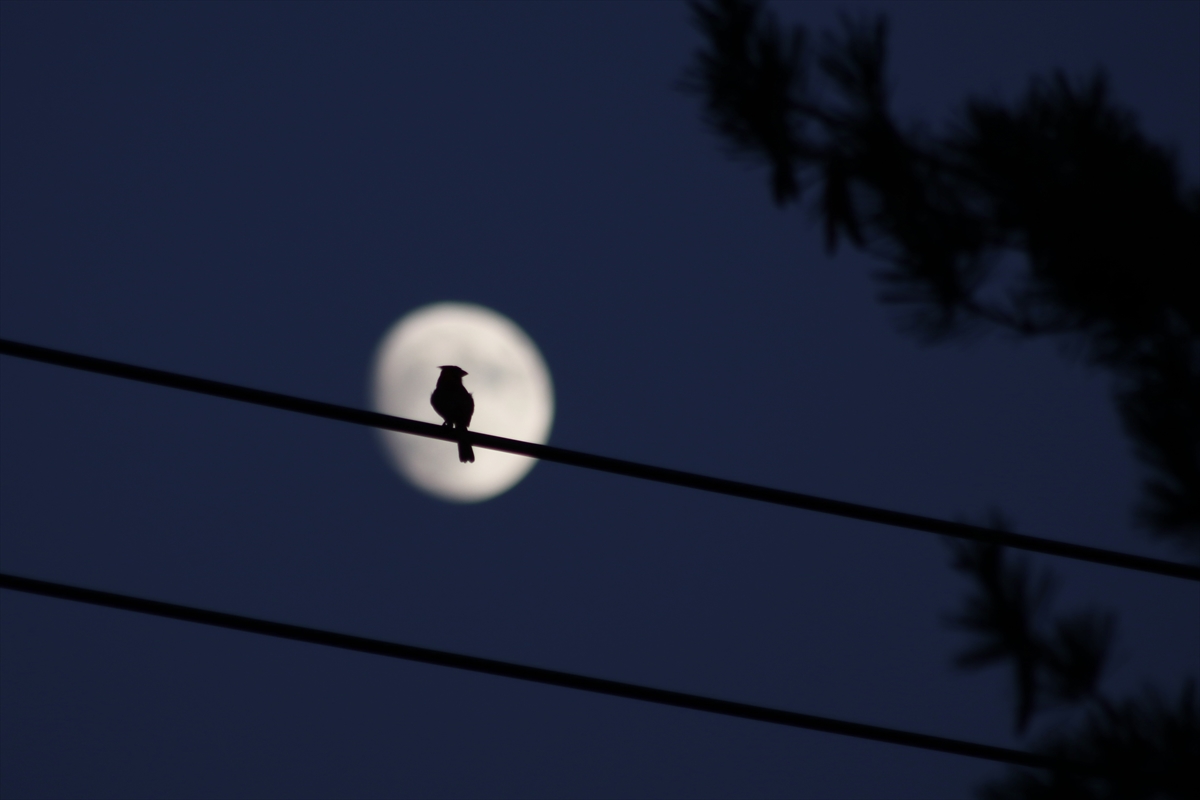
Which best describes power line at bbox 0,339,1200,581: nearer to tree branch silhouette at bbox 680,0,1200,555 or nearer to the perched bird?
tree branch silhouette at bbox 680,0,1200,555

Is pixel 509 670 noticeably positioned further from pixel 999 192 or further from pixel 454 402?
pixel 454 402

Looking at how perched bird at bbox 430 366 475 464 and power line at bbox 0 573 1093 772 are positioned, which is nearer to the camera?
power line at bbox 0 573 1093 772

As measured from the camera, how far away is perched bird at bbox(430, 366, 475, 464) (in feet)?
29.1

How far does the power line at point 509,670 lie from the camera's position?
409cm

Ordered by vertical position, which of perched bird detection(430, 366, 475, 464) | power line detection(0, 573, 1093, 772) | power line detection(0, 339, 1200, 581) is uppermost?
perched bird detection(430, 366, 475, 464)

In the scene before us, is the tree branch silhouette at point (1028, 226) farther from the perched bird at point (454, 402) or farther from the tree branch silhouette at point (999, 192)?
the perched bird at point (454, 402)

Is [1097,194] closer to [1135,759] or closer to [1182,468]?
[1182,468]

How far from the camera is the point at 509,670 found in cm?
420

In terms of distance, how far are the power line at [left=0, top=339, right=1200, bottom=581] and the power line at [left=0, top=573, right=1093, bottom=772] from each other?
0.76m

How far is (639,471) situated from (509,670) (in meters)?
0.88

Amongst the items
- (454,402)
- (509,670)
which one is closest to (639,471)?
(509,670)

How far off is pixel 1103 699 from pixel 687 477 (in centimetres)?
161

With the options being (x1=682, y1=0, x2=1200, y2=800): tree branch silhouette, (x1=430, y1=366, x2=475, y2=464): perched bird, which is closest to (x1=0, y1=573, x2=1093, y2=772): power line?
(x1=682, y1=0, x2=1200, y2=800): tree branch silhouette

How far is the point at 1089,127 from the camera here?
13.9 feet
